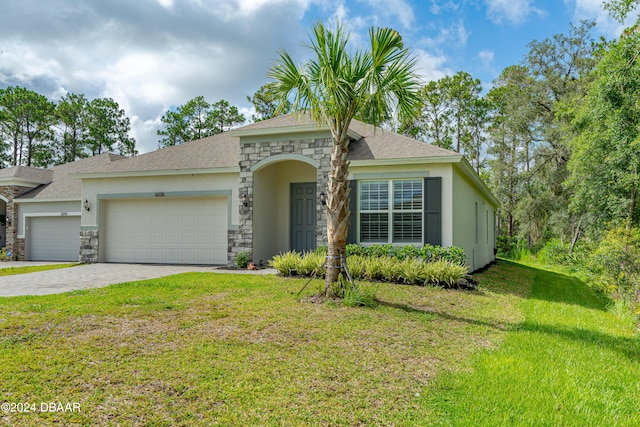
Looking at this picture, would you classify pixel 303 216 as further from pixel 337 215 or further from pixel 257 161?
pixel 337 215

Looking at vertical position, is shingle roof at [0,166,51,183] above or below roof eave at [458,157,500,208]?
above

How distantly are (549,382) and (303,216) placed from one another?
9.87 meters

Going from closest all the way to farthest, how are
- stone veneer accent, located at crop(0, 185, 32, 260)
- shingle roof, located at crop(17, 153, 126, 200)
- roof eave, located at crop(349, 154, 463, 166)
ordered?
roof eave, located at crop(349, 154, 463, 166), shingle roof, located at crop(17, 153, 126, 200), stone veneer accent, located at crop(0, 185, 32, 260)

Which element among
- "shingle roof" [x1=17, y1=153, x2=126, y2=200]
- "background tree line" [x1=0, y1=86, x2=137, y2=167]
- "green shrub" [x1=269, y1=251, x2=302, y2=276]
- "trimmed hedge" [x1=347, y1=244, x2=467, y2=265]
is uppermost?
"background tree line" [x1=0, y1=86, x2=137, y2=167]

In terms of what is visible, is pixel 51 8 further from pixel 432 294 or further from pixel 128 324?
pixel 432 294

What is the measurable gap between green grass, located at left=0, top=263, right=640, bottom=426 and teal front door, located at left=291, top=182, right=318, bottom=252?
19.6 feet

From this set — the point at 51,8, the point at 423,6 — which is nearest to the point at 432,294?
the point at 423,6

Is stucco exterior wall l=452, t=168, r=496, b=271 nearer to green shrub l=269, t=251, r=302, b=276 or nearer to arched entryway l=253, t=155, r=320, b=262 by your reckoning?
green shrub l=269, t=251, r=302, b=276

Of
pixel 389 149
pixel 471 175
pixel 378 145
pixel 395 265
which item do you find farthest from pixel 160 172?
pixel 471 175

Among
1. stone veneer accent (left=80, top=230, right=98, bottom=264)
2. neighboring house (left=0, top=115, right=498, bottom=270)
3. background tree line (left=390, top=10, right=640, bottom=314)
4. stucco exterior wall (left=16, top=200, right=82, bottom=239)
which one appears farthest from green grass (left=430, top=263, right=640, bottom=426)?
stucco exterior wall (left=16, top=200, right=82, bottom=239)

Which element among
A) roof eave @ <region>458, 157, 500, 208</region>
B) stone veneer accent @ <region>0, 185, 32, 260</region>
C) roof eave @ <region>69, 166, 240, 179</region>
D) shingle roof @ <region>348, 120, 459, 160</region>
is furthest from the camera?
stone veneer accent @ <region>0, 185, 32, 260</region>

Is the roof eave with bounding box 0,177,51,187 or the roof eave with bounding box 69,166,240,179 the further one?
the roof eave with bounding box 0,177,51,187

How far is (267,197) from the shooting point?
1282 cm

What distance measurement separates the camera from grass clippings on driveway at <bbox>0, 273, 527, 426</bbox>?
3.14 m
